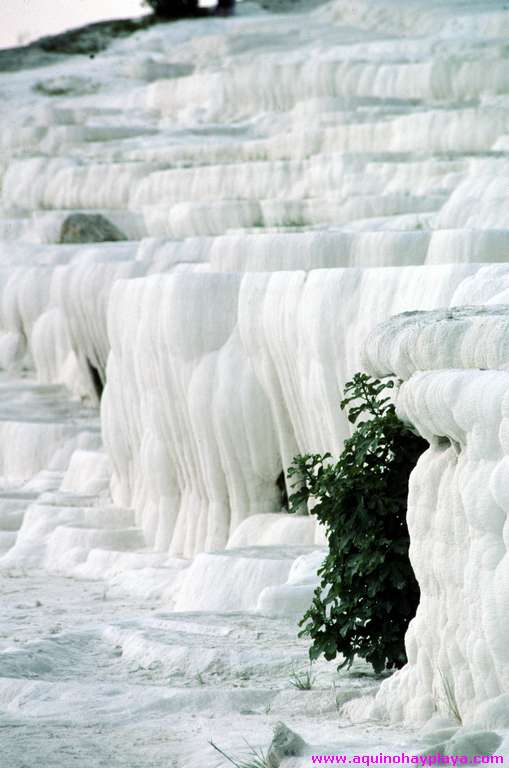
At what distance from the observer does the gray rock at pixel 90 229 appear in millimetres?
24297

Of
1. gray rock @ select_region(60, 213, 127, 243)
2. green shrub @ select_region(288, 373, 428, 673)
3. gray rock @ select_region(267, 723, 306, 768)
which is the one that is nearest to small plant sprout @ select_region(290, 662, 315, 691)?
green shrub @ select_region(288, 373, 428, 673)

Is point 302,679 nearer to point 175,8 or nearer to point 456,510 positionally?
point 456,510

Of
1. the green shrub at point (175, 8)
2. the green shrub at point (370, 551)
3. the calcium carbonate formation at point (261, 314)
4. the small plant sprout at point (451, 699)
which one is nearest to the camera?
the small plant sprout at point (451, 699)

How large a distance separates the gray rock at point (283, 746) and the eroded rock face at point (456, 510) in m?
0.59

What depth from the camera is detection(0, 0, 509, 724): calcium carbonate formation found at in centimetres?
665

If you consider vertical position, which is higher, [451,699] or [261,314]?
[261,314]

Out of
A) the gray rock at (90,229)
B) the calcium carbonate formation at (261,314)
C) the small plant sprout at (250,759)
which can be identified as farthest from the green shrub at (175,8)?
the small plant sprout at (250,759)

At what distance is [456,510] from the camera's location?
6422mm

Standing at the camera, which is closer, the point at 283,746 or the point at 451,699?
the point at 283,746

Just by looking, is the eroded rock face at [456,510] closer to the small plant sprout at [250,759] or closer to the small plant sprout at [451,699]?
the small plant sprout at [451,699]

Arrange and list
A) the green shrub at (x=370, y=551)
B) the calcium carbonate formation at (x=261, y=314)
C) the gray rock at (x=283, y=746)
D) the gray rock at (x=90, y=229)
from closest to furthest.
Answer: the gray rock at (x=283, y=746), the calcium carbonate formation at (x=261, y=314), the green shrub at (x=370, y=551), the gray rock at (x=90, y=229)

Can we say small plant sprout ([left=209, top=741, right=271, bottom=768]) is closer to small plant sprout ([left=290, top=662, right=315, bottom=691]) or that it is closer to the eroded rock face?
the eroded rock face

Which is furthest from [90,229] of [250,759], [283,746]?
[283,746]

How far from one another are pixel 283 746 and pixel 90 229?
18.9 m
